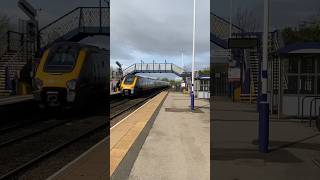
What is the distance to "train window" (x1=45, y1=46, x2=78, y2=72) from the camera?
2103 centimetres

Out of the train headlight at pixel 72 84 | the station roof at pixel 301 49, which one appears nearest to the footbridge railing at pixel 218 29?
the train headlight at pixel 72 84

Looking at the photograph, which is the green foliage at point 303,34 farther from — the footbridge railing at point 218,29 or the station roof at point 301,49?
the station roof at point 301,49

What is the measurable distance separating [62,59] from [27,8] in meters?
14.7

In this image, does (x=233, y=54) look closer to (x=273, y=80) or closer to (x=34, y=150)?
(x=273, y=80)

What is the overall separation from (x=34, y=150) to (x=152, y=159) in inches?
159

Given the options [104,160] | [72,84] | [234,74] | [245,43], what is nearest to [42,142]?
[104,160]

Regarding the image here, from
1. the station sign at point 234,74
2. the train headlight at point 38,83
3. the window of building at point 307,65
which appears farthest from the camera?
the station sign at point 234,74

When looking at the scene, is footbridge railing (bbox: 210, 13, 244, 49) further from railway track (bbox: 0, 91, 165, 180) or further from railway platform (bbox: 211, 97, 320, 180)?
railway platform (bbox: 211, 97, 320, 180)

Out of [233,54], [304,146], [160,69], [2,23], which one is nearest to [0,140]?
[304,146]

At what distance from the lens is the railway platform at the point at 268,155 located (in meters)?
8.16

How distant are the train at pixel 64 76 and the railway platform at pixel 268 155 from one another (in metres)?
7.23

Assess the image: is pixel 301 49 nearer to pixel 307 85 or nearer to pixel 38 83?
pixel 307 85

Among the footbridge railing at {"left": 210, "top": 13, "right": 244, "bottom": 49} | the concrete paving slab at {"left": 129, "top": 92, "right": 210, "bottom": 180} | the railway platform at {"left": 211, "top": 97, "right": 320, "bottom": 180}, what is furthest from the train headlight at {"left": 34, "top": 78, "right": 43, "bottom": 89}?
the footbridge railing at {"left": 210, "top": 13, "right": 244, "bottom": 49}

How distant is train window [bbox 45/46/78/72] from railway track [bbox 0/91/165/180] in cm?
218
